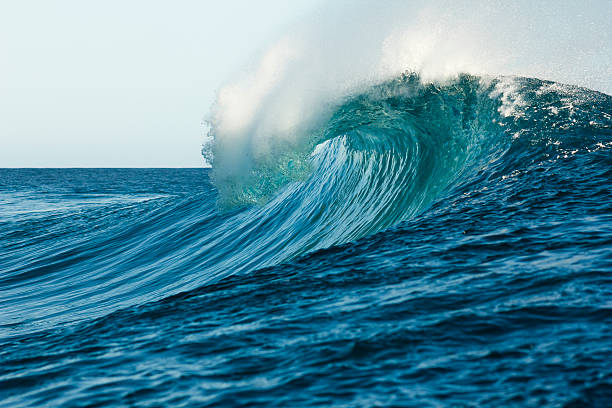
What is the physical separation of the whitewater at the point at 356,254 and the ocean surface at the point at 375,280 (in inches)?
0.7

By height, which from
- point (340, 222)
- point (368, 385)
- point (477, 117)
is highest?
point (477, 117)

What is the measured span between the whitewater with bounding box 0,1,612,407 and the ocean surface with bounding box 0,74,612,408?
0.06 feet

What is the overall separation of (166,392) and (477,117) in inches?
237

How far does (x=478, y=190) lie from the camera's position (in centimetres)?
598

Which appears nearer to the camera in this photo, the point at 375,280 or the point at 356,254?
the point at 375,280

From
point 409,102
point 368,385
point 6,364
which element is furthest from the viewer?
point 409,102

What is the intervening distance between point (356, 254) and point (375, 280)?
3.09ft

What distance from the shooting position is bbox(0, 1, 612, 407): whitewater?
2738mm

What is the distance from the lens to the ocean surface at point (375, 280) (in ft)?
8.75

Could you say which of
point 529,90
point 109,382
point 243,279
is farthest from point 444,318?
point 529,90

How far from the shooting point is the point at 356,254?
4.98 m

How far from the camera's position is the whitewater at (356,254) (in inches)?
108

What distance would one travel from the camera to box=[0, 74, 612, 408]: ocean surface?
267 centimetres

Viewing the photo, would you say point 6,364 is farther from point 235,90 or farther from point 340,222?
point 235,90
